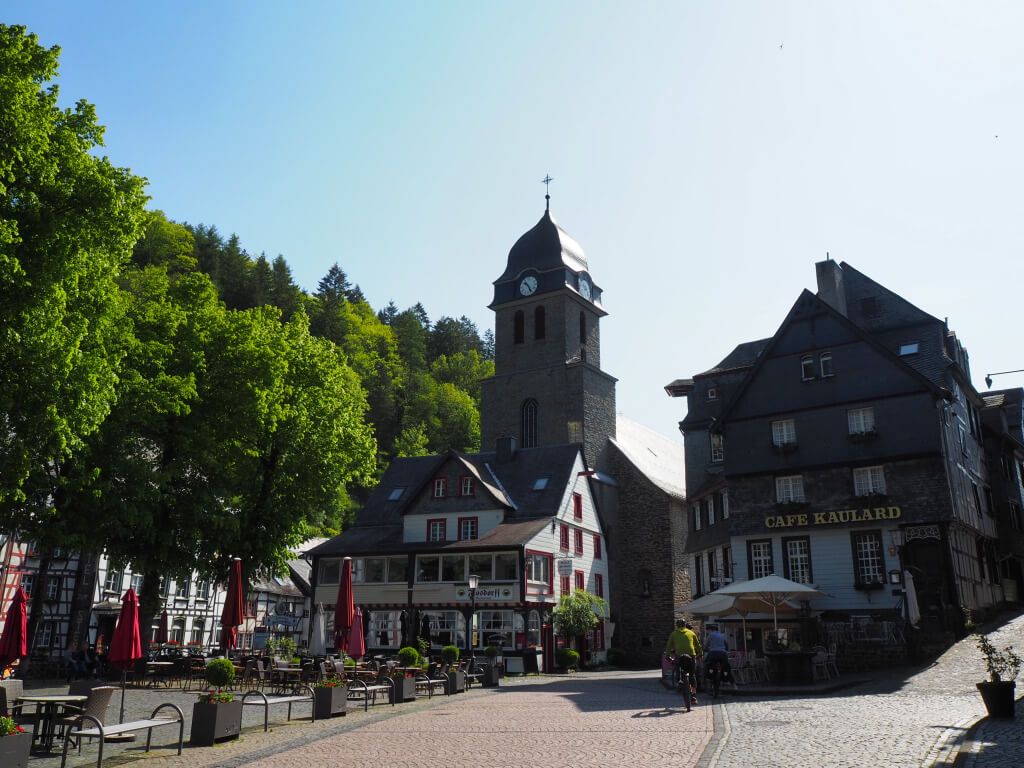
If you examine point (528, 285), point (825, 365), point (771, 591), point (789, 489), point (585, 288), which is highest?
point (585, 288)

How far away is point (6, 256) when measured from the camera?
50.1ft

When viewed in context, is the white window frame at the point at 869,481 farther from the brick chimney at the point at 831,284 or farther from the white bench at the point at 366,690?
the white bench at the point at 366,690

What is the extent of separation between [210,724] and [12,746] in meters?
4.30

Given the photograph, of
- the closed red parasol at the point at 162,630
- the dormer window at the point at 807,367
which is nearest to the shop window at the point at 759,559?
the dormer window at the point at 807,367

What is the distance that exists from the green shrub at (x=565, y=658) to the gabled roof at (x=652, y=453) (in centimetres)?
1351

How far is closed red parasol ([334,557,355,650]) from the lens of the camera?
2191 centimetres

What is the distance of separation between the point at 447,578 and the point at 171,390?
61.1ft

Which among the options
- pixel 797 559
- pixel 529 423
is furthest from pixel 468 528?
pixel 797 559

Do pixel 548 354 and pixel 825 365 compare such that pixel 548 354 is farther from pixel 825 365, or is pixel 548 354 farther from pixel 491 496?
pixel 825 365

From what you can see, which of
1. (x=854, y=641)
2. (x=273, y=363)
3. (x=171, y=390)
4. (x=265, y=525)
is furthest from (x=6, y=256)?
(x=854, y=641)

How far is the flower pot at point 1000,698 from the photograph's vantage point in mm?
13258

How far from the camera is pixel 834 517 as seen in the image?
29109 mm

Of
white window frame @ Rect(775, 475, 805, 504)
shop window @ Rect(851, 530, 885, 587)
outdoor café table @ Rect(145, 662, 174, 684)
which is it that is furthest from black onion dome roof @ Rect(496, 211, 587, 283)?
outdoor café table @ Rect(145, 662, 174, 684)

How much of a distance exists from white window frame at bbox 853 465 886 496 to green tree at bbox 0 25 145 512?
23229 millimetres
